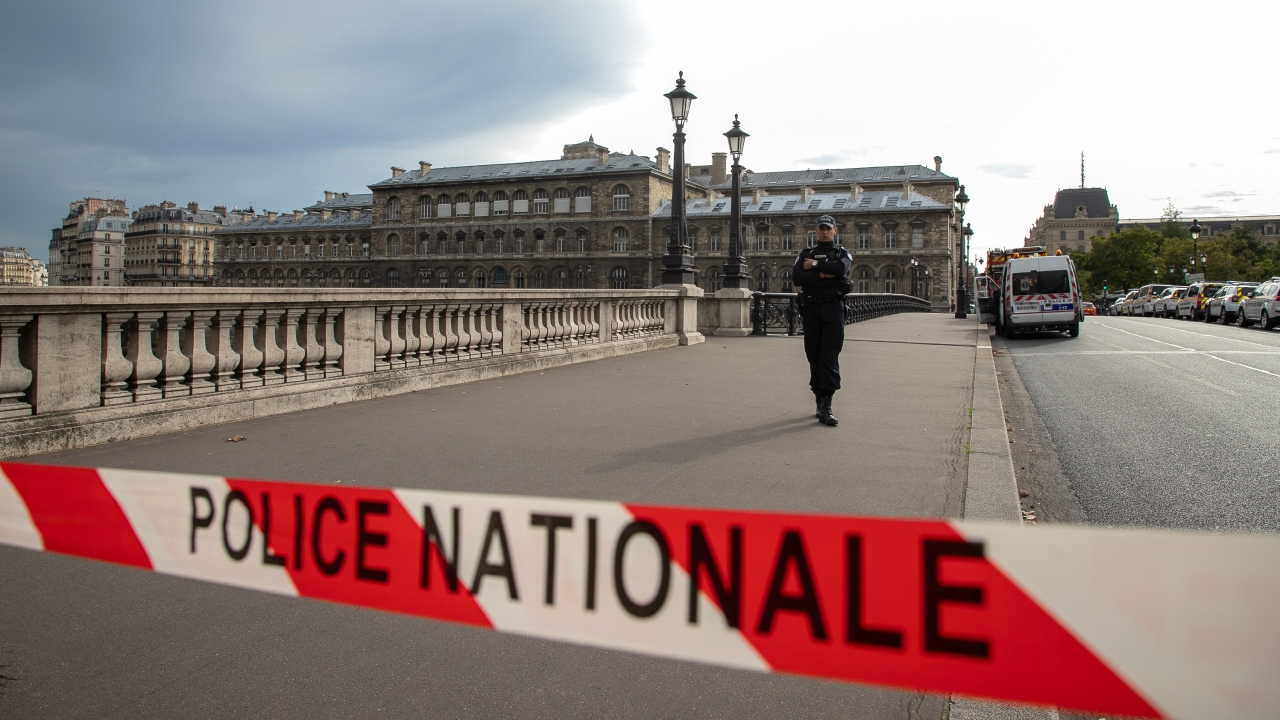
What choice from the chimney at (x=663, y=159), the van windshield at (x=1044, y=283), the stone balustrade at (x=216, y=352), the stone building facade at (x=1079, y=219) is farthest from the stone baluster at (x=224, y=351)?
the stone building facade at (x=1079, y=219)

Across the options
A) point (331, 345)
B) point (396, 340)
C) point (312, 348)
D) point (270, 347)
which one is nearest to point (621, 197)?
point (396, 340)

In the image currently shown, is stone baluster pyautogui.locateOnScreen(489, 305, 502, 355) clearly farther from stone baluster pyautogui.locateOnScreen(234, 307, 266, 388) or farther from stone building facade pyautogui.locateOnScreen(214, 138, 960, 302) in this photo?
stone building facade pyautogui.locateOnScreen(214, 138, 960, 302)

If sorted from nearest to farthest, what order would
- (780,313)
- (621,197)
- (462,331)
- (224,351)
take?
(224,351) < (462,331) < (780,313) < (621,197)

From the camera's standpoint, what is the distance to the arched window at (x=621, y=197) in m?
83.5

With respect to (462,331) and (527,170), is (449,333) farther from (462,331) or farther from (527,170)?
(527,170)

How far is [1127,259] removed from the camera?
93.9m

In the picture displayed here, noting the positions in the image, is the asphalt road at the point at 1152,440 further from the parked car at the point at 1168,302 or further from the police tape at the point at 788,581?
the parked car at the point at 1168,302

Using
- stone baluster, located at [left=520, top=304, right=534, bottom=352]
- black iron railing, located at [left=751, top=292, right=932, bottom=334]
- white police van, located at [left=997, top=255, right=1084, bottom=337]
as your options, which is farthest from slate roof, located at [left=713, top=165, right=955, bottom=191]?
stone baluster, located at [left=520, top=304, right=534, bottom=352]

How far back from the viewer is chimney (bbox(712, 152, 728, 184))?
101012 mm

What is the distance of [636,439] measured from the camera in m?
6.24

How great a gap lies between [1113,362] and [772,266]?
66545mm

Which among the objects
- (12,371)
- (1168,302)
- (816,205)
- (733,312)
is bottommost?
(12,371)

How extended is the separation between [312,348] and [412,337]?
4.63 ft

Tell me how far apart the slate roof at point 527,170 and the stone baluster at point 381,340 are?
75.7 metres
